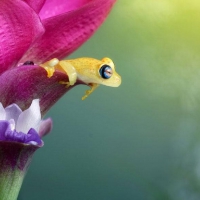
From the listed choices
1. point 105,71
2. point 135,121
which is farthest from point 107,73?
point 135,121

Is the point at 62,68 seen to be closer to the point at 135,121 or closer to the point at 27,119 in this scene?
the point at 27,119

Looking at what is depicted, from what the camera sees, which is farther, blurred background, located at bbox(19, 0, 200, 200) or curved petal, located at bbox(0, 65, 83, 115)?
blurred background, located at bbox(19, 0, 200, 200)

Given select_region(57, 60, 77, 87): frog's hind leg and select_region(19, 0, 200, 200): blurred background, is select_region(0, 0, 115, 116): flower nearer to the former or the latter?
select_region(57, 60, 77, 87): frog's hind leg

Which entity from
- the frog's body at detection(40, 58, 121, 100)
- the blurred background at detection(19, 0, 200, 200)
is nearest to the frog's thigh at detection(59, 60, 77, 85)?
the frog's body at detection(40, 58, 121, 100)

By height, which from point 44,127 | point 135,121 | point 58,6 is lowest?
point 135,121

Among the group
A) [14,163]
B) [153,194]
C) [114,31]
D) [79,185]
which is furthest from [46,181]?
[14,163]

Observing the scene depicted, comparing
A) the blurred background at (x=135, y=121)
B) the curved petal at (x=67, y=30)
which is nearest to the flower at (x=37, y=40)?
the curved petal at (x=67, y=30)

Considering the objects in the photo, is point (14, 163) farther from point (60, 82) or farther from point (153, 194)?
point (153, 194)
